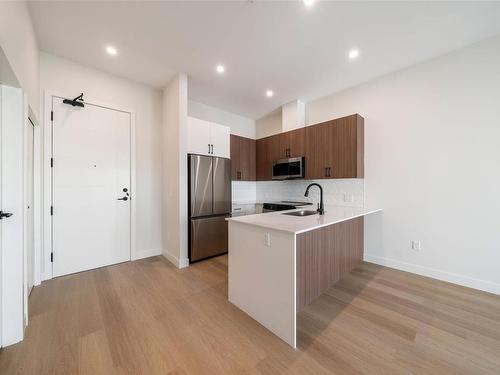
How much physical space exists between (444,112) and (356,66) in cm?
126

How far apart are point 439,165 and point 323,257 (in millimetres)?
1989

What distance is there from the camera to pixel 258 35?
7.13 feet

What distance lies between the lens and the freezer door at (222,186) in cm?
338

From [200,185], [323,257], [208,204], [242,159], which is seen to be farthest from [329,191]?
[200,185]

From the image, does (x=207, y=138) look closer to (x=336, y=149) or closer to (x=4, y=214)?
(x=336, y=149)

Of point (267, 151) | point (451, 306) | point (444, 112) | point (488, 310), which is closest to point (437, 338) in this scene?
point (451, 306)

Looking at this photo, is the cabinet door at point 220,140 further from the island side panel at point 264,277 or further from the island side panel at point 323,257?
the island side panel at point 323,257

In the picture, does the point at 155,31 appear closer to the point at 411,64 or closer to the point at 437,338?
the point at 411,64

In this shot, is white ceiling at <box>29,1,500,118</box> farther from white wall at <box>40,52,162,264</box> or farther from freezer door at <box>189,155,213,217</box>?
freezer door at <box>189,155,213,217</box>

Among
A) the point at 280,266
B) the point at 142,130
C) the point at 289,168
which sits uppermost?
the point at 142,130

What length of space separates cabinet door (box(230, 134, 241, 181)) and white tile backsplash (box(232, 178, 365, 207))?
1.57 ft

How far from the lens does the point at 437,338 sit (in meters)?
1.57

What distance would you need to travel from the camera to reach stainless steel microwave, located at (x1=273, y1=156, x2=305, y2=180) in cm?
349

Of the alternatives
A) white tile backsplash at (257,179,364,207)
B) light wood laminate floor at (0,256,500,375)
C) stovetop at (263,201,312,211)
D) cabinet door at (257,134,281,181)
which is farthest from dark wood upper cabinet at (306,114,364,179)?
light wood laminate floor at (0,256,500,375)
